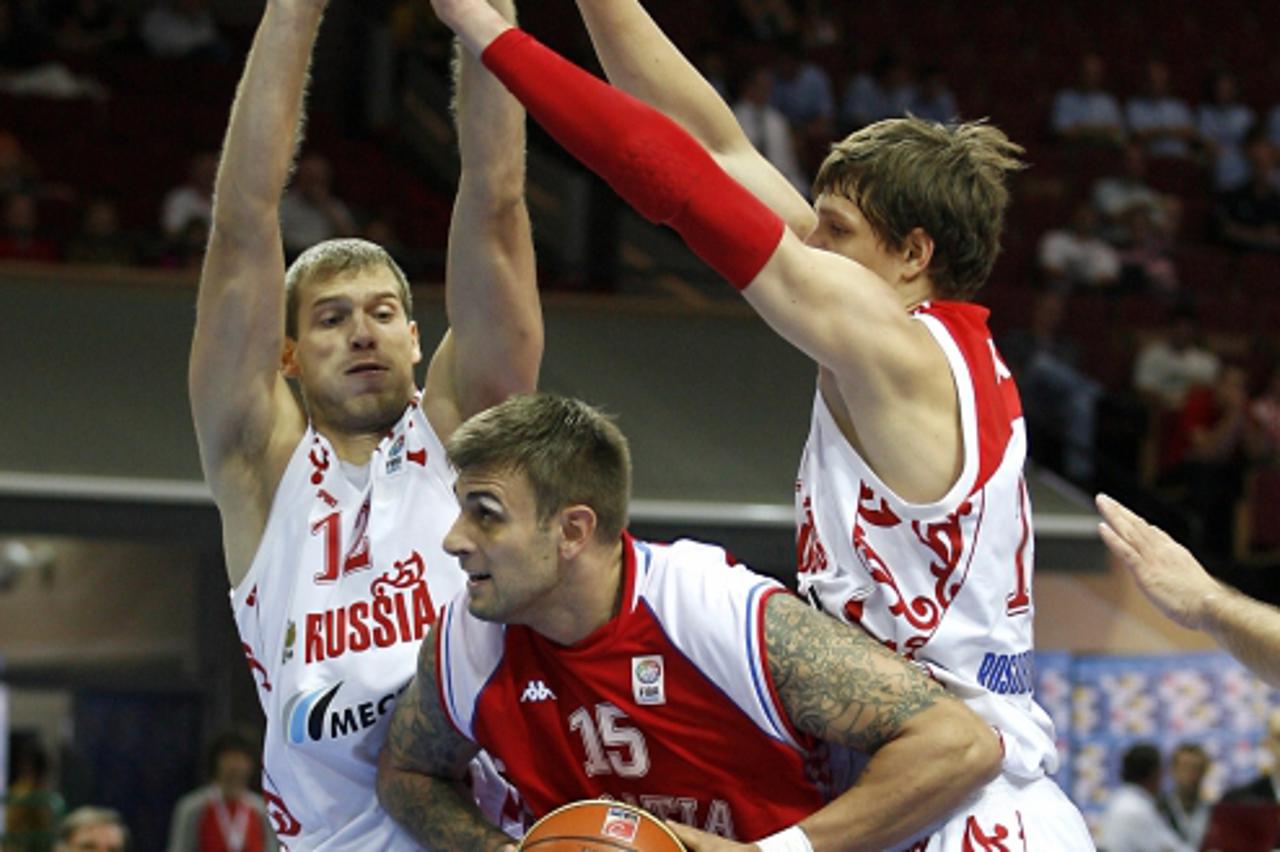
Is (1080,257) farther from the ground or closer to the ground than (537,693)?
farther from the ground

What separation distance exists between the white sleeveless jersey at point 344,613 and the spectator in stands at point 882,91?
10948mm

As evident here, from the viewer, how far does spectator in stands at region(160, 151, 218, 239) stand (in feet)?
37.4

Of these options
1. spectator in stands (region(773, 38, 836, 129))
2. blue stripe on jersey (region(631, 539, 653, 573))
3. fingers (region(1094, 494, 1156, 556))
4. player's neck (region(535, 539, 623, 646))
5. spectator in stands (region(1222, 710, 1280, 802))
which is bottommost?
spectator in stands (region(1222, 710, 1280, 802))

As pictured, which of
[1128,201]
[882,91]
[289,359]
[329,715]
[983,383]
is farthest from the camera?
[882,91]

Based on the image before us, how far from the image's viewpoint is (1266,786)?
8.00 m

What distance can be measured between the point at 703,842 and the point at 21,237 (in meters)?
8.71

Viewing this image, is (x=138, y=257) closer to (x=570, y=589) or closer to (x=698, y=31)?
(x=698, y=31)

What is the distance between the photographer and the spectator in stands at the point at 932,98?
1464cm

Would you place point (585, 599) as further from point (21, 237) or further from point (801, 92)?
point (801, 92)

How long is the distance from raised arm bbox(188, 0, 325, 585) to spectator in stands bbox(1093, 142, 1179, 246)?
10.7 m

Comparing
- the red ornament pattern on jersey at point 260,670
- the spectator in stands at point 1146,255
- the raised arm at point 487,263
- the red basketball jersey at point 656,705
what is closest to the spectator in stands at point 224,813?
the red ornament pattern on jersey at point 260,670

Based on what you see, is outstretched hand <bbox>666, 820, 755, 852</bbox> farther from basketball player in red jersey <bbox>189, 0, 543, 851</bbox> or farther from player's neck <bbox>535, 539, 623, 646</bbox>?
basketball player in red jersey <bbox>189, 0, 543, 851</bbox>

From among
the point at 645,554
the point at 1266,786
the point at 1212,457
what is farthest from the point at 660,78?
the point at 1212,457

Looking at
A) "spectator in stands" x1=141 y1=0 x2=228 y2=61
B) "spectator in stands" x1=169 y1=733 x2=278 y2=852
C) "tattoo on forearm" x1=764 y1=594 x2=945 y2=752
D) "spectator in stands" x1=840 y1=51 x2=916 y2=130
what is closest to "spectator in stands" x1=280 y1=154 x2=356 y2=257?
"spectator in stands" x1=141 y1=0 x2=228 y2=61
